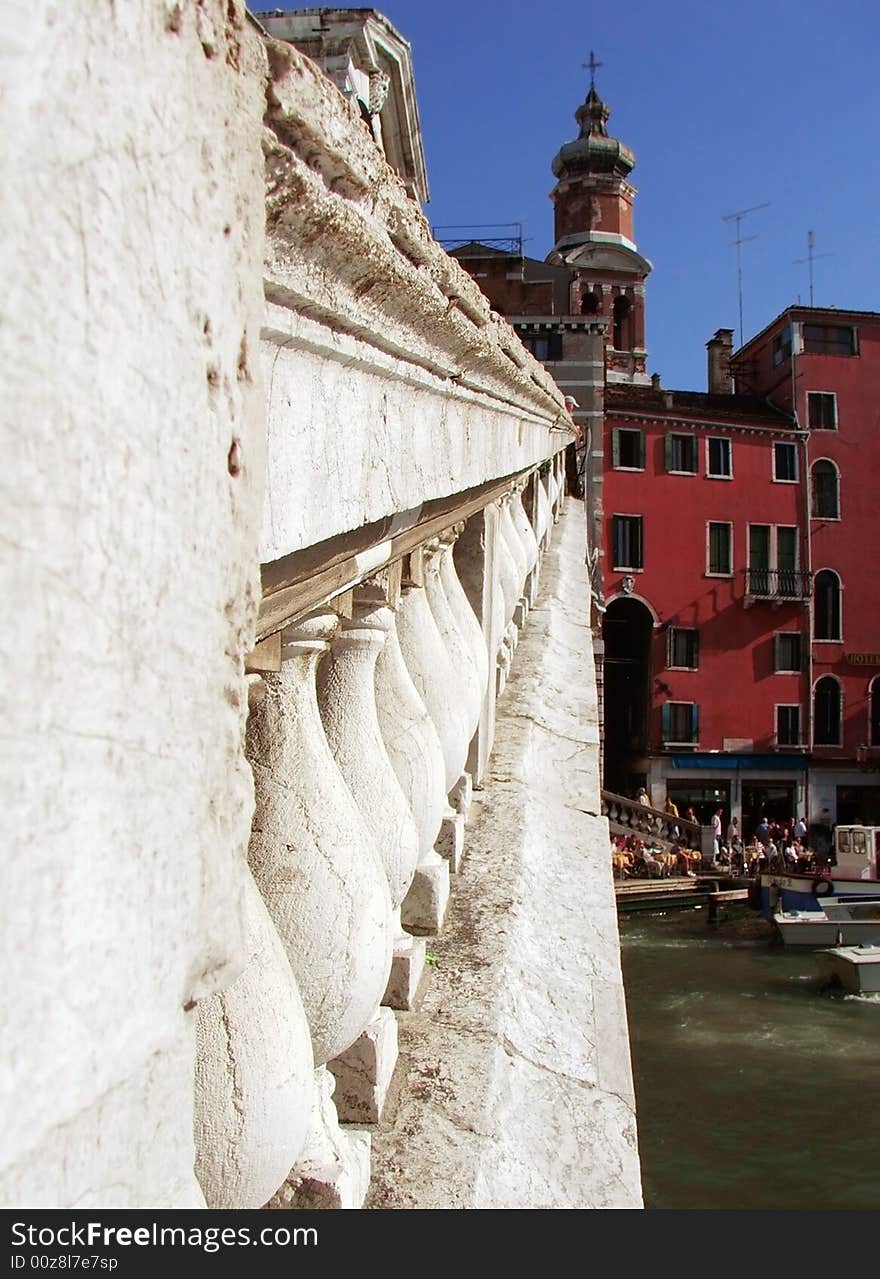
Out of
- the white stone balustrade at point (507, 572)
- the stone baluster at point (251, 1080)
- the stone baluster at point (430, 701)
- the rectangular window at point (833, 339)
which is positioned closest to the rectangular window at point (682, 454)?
the rectangular window at point (833, 339)

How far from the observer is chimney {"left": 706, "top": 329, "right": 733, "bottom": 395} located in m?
31.8

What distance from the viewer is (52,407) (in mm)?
530

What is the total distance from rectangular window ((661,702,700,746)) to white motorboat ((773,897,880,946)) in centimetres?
645

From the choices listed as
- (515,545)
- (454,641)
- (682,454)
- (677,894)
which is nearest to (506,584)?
(515,545)

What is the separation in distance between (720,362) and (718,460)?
5324 millimetres

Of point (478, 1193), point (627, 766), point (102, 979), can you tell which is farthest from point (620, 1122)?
point (627, 766)

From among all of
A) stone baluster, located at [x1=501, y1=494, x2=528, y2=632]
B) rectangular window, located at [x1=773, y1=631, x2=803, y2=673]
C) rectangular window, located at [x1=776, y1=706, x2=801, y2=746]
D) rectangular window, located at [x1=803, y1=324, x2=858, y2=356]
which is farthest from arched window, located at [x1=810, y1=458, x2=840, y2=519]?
stone baluster, located at [x1=501, y1=494, x2=528, y2=632]

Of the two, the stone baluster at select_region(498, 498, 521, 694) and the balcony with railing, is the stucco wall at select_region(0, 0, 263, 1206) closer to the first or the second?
the stone baluster at select_region(498, 498, 521, 694)

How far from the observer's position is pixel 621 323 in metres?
32.8

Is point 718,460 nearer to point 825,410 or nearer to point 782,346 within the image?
point 825,410

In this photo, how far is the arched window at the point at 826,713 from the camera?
90.7ft

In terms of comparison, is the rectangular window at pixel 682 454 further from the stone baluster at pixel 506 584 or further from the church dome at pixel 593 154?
the stone baluster at pixel 506 584

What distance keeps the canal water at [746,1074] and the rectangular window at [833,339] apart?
14782 millimetres

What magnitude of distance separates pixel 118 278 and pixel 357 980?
83 cm
